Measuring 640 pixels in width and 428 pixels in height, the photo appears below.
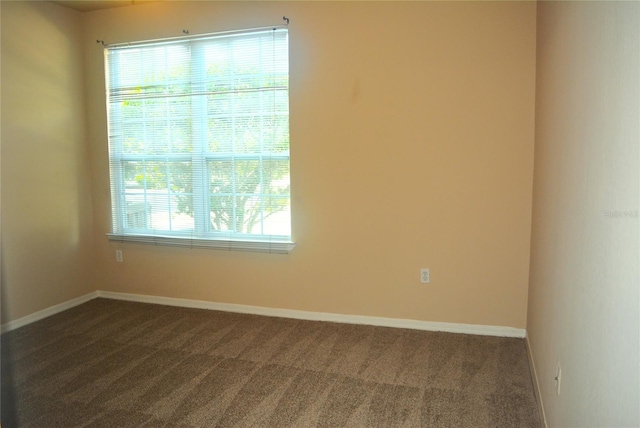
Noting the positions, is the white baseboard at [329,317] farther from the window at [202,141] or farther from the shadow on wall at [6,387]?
the shadow on wall at [6,387]

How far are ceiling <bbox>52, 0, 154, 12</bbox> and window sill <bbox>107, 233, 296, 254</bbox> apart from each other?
6.40ft

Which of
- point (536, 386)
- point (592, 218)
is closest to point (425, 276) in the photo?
point (536, 386)

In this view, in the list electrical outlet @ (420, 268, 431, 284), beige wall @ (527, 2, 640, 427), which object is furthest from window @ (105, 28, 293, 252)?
beige wall @ (527, 2, 640, 427)

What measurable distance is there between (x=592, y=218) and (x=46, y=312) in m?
3.92

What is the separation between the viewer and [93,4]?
145 inches

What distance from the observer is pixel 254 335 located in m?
3.20

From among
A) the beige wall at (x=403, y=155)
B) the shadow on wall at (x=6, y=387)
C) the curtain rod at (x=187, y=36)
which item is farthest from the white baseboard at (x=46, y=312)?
the curtain rod at (x=187, y=36)

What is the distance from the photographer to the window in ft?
11.3

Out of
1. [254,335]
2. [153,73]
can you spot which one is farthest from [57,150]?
[254,335]

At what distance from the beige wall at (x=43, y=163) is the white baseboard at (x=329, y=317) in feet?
1.83

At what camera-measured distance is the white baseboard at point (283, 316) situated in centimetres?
318

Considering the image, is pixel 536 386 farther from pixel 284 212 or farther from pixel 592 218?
pixel 284 212

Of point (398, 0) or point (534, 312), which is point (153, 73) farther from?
point (534, 312)

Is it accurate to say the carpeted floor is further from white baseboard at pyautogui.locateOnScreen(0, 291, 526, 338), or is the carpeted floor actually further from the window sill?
the window sill
